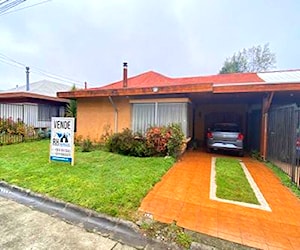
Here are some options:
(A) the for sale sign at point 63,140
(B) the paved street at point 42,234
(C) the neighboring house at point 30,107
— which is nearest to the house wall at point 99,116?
(A) the for sale sign at point 63,140

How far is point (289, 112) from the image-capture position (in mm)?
6309

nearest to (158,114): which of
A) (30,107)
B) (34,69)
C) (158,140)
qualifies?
(158,140)

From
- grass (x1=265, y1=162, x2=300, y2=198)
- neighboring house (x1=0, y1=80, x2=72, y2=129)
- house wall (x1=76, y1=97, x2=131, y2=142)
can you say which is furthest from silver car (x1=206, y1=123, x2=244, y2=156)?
neighboring house (x1=0, y1=80, x2=72, y2=129)

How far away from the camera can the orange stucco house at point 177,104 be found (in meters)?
7.86

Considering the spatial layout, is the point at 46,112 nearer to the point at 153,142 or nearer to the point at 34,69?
the point at 153,142

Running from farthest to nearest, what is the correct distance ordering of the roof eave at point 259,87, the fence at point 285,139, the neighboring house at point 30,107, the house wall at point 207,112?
the neighboring house at point 30,107 → the house wall at point 207,112 → the roof eave at point 259,87 → the fence at point 285,139

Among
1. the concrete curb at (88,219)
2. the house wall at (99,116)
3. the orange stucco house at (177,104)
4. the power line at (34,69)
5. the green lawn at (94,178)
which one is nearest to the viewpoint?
the concrete curb at (88,219)

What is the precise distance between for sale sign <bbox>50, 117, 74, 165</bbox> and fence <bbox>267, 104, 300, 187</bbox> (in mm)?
6421

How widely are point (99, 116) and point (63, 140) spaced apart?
3.75m

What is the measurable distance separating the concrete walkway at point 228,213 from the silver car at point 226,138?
10.6 ft

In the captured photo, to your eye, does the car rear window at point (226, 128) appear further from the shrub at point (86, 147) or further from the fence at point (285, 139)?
the shrub at point (86, 147)

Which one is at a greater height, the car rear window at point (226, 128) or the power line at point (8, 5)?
the power line at point (8, 5)

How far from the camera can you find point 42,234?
310 cm

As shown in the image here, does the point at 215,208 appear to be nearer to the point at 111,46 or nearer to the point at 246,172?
the point at 246,172
